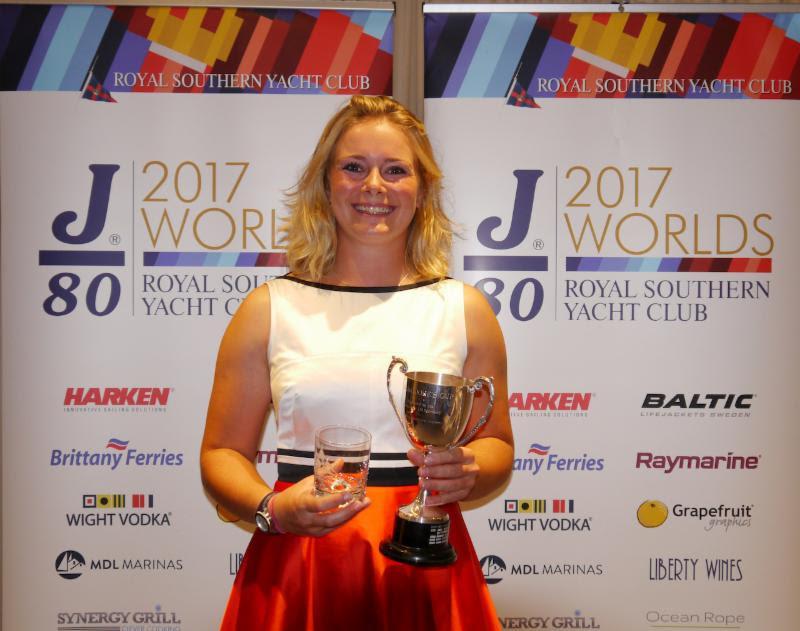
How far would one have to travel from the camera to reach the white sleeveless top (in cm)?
178

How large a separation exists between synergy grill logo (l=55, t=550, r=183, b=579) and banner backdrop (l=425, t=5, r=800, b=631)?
3.69 feet

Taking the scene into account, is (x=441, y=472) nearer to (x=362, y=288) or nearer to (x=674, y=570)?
(x=362, y=288)

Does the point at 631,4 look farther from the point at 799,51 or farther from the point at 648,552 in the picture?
the point at 648,552

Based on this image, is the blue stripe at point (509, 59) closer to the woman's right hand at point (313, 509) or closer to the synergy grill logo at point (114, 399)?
the synergy grill logo at point (114, 399)

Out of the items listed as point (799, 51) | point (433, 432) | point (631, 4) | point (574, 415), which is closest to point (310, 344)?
point (433, 432)

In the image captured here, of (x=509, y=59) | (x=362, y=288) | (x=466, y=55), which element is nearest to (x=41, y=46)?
(x=466, y=55)

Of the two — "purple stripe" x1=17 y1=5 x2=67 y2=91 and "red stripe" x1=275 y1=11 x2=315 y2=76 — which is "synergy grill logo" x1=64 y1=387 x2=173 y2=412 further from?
"red stripe" x1=275 y1=11 x2=315 y2=76

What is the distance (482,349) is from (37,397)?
184 centimetres

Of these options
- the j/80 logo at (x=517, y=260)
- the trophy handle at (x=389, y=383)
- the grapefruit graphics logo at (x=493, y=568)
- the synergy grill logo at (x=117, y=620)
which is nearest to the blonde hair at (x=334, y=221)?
the trophy handle at (x=389, y=383)

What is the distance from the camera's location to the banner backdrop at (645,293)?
2.94 metres

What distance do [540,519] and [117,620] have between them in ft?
5.24

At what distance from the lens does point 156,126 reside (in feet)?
9.64

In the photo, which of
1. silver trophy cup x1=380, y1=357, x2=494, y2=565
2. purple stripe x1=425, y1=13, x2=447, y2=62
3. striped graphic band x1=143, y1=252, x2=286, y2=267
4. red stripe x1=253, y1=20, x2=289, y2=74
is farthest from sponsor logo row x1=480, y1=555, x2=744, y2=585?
red stripe x1=253, y1=20, x2=289, y2=74

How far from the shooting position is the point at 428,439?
5.33 feet
